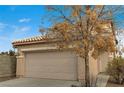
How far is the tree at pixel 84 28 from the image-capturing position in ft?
34.1

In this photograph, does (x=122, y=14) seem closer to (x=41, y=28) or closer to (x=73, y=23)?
(x=73, y=23)

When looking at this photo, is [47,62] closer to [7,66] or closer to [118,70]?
[7,66]

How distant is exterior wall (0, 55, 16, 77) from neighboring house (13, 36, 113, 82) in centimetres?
68

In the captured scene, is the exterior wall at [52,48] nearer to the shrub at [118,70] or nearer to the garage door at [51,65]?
the garage door at [51,65]

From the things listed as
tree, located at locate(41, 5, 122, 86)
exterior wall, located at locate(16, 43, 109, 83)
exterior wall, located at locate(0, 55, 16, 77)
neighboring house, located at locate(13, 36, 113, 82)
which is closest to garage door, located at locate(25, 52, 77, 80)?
neighboring house, located at locate(13, 36, 113, 82)

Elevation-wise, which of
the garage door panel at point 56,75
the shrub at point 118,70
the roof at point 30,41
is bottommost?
the garage door panel at point 56,75

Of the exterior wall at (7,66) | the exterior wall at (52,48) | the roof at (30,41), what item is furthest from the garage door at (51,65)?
the exterior wall at (7,66)

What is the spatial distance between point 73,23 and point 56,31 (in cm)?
91

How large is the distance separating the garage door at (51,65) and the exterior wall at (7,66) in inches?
57.2

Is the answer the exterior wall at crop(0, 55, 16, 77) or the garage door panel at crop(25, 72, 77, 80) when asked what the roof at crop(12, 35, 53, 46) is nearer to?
the exterior wall at crop(0, 55, 16, 77)

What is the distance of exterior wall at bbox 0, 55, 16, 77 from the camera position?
16.5 metres

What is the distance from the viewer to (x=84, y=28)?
10.8 m

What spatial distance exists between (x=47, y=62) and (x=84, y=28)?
537cm

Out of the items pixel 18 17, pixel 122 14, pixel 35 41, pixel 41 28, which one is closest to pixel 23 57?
pixel 35 41
